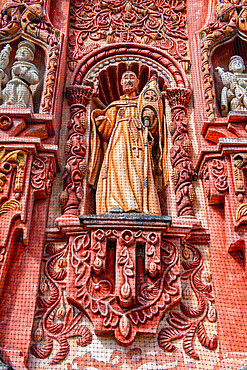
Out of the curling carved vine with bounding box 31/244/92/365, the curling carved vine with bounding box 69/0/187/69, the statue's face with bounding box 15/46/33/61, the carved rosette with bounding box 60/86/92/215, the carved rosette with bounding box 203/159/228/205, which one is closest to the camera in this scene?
the curling carved vine with bounding box 31/244/92/365

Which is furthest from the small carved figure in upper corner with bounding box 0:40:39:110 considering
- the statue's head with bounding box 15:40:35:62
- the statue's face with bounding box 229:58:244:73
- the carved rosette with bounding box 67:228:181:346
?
the statue's face with bounding box 229:58:244:73

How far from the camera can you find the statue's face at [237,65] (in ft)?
19.8

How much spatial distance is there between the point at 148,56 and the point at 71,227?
2.98 metres

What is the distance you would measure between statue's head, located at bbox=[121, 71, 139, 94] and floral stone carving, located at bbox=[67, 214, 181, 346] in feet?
7.03

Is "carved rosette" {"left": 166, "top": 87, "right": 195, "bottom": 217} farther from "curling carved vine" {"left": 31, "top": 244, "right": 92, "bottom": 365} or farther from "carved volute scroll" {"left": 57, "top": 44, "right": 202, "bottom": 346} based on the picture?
"curling carved vine" {"left": 31, "top": 244, "right": 92, "bottom": 365}

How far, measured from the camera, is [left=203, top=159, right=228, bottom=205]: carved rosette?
512 centimetres

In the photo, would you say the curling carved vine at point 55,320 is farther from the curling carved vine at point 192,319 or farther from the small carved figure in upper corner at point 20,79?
the small carved figure in upper corner at point 20,79

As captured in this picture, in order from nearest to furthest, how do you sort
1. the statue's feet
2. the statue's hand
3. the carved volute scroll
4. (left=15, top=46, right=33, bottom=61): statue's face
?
the carved volute scroll, the statue's feet, the statue's hand, (left=15, top=46, right=33, bottom=61): statue's face

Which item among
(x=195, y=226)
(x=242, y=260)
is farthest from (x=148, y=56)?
(x=242, y=260)

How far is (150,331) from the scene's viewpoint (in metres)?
4.37

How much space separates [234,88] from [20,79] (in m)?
2.63

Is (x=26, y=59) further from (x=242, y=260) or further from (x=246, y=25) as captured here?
(x=242, y=260)

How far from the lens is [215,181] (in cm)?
517

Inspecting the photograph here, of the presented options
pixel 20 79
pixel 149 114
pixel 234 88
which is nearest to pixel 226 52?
pixel 234 88
